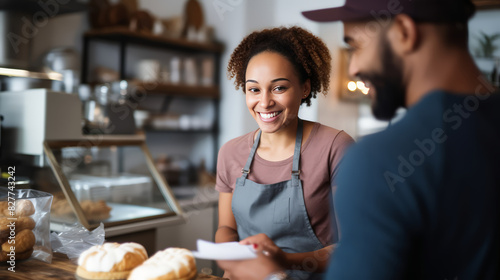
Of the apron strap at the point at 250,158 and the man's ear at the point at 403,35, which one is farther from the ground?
the man's ear at the point at 403,35

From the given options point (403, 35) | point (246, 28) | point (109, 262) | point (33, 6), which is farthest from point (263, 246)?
point (246, 28)

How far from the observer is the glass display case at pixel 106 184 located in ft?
6.63

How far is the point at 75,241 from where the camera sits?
156cm

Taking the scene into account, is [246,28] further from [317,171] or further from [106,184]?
[317,171]

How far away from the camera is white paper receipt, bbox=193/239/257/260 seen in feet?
3.16

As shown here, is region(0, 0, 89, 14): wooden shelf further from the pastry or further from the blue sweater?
the blue sweater

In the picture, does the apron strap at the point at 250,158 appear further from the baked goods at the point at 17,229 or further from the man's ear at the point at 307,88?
the baked goods at the point at 17,229

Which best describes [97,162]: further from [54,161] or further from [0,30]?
[0,30]

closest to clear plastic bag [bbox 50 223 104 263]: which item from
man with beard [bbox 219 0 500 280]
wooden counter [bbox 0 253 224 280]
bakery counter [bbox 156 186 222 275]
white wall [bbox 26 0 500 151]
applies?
wooden counter [bbox 0 253 224 280]

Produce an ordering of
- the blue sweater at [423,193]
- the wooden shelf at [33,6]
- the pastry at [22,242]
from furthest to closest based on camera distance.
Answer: the wooden shelf at [33,6], the pastry at [22,242], the blue sweater at [423,193]

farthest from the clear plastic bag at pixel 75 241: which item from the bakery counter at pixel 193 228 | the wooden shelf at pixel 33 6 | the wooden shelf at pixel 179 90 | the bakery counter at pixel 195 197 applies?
the wooden shelf at pixel 179 90

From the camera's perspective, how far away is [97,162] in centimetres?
242

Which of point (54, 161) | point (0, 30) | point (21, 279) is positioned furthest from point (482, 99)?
point (0, 30)

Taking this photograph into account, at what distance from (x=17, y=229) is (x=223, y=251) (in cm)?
85
